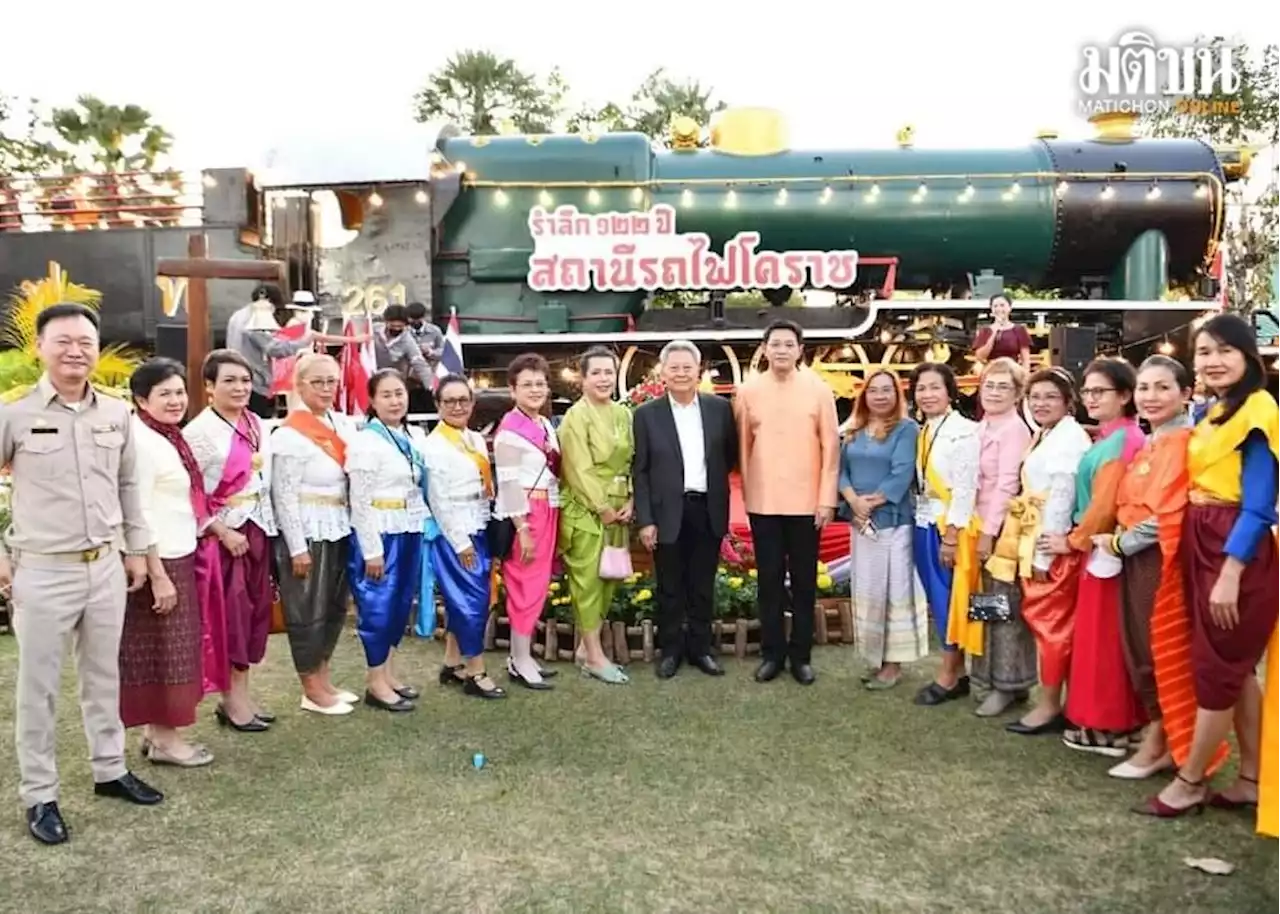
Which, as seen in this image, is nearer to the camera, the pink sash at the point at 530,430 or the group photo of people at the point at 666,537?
the group photo of people at the point at 666,537

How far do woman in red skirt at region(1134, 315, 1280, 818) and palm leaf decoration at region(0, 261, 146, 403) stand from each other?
607cm

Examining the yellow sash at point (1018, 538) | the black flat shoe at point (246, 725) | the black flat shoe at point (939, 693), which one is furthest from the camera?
the black flat shoe at point (939, 693)

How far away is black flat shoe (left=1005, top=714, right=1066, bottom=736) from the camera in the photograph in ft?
12.4

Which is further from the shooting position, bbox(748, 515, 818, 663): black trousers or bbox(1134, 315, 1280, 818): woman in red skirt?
bbox(748, 515, 818, 663): black trousers

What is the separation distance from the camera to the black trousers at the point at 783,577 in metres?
4.48

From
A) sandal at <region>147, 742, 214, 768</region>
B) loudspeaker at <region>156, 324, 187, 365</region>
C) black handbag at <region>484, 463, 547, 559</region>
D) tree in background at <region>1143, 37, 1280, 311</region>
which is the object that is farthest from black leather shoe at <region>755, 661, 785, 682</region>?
tree in background at <region>1143, 37, 1280, 311</region>

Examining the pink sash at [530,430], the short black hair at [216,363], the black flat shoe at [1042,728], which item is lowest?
the black flat shoe at [1042,728]

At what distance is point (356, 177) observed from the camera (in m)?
7.54

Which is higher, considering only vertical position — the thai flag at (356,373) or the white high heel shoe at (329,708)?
the thai flag at (356,373)

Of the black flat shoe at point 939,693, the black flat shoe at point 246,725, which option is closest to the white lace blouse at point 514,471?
the black flat shoe at point 246,725

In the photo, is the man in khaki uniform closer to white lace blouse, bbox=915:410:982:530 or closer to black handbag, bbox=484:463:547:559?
black handbag, bbox=484:463:547:559

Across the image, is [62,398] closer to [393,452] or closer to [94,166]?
[393,452]

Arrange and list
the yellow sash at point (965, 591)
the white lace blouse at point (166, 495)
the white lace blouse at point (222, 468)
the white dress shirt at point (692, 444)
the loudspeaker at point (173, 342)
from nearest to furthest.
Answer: the white lace blouse at point (166, 495), the white lace blouse at point (222, 468), the yellow sash at point (965, 591), the white dress shirt at point (692, 444), the loudspeaker at point (173, 342)

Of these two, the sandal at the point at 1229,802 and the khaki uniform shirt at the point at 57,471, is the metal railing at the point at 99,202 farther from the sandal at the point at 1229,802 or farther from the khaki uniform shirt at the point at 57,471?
the sandal at the point at 1229,802
